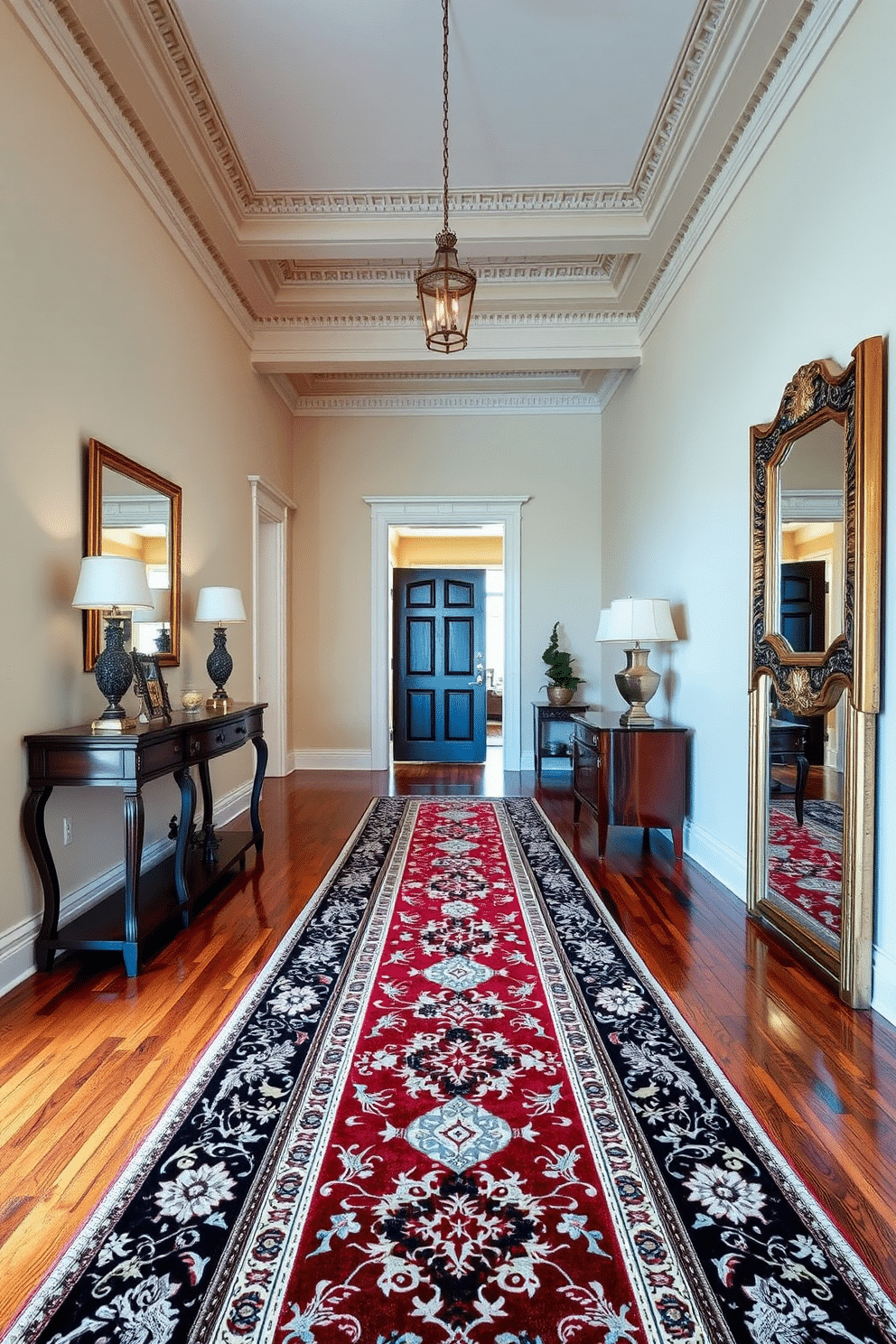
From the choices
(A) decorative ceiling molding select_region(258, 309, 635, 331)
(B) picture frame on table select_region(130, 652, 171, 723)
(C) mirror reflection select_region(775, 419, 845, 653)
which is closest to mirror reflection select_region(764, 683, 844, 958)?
(C) mirror reflection select_region(775, 419, 845, 653)

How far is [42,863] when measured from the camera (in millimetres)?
2623

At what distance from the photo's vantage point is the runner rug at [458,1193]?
1.25m

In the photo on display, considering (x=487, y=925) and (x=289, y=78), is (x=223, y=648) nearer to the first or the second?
(x=487, y=925)

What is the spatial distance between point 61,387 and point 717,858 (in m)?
3.64

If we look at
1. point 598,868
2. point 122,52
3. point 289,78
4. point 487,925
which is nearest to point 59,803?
point 487,925

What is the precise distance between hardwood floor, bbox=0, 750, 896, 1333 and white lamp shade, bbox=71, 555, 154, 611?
1.35 m

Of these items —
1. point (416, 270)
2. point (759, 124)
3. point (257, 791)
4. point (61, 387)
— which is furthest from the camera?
point (416, 270)

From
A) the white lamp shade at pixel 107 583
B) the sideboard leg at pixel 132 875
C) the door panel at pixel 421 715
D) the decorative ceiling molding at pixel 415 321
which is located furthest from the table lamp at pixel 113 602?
the door panel at pixel 421 715

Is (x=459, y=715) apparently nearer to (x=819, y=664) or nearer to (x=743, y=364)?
(x=743, y=364)


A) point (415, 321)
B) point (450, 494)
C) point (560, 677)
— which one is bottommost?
point (560, 677)

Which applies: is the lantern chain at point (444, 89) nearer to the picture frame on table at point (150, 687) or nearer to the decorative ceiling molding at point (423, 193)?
the decorative ceiling molding at point (423, 193)

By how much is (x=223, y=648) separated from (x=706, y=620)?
2.72m

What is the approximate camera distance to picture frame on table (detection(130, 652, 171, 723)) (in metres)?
3.32

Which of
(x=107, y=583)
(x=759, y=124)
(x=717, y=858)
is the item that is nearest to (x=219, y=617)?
(x=107, y=583)
